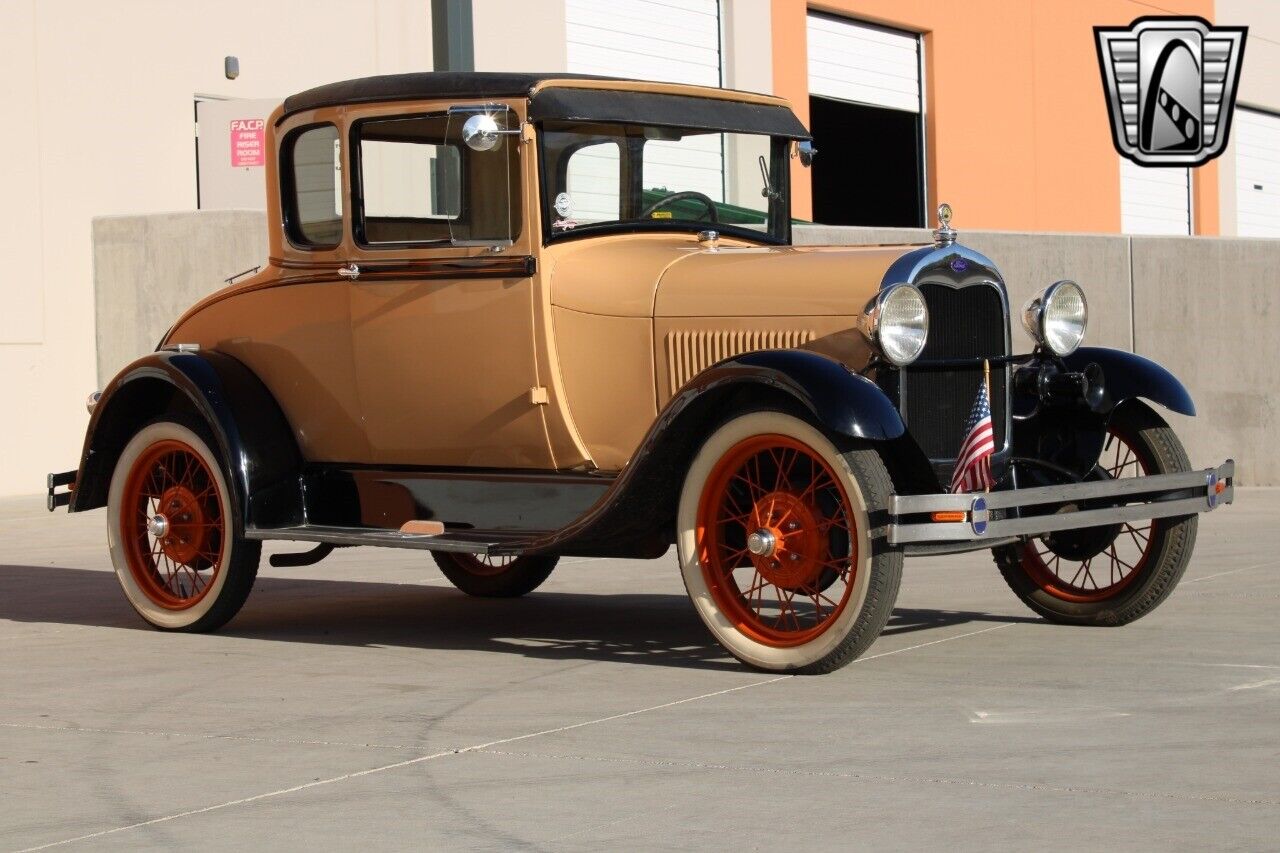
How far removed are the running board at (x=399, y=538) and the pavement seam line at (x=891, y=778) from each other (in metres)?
1.68

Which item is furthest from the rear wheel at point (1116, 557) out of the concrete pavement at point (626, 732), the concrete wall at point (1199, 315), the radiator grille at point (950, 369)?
the concrete wall at point (1199, 315)

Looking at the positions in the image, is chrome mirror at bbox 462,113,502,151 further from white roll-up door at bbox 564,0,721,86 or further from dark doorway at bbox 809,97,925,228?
dark doorway at bbox 809,97,925,228

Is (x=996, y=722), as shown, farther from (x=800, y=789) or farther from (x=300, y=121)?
(x=300, y=121)

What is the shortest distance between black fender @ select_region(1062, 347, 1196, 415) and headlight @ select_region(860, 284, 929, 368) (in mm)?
1109

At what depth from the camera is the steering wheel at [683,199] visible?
7.28m

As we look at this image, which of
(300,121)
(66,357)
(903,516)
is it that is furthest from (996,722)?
(66,357)

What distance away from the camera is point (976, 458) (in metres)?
6.40

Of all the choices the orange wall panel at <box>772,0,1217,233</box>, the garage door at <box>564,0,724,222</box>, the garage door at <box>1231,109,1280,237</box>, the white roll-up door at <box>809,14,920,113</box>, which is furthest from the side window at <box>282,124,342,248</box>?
the garage door at <box>1231,109,1280,237</box>

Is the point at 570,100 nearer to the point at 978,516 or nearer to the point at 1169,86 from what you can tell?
the point at 978,516

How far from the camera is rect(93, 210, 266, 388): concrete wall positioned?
14.9 metres

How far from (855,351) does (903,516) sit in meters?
0.68

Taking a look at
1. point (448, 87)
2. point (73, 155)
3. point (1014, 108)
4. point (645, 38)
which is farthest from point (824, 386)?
point (1014, 108)

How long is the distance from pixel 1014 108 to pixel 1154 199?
4171 millimetres

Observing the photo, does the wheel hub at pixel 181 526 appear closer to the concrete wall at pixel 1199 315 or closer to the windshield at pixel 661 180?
the windshield at pixel 661 180
